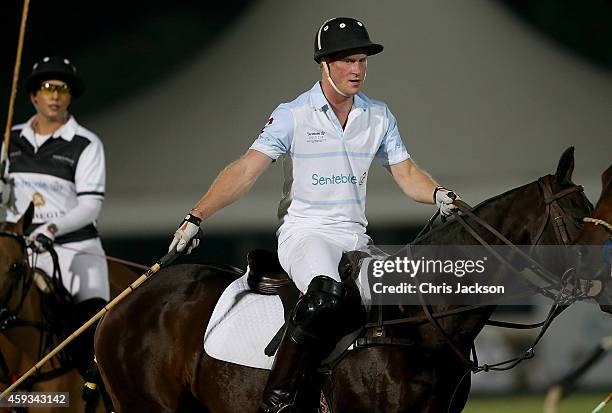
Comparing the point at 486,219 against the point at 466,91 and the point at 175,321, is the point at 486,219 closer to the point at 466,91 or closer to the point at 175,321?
the point at 175,321

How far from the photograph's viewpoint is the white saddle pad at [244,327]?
13.1ft

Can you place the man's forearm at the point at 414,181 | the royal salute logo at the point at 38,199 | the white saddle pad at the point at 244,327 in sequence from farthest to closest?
the royal salute logo at the point at 38,199 < the man's forearm at the point at 414,181 < the white saddle pad at the point at 244,327

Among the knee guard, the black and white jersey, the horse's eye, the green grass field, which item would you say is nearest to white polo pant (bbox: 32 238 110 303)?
the black and white jersey

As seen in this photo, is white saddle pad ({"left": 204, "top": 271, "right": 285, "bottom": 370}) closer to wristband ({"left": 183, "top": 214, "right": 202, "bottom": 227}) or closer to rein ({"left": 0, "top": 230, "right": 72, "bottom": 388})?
wristband ({"left": 183, "top": 214, "right": 202, "bottom": 227})

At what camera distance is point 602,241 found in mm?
3393

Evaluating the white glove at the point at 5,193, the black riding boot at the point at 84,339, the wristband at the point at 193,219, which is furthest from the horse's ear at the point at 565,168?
the white glove at the point at 5,193

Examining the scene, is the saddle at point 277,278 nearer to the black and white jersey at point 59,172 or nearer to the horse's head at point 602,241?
the horse's head at point 602,241

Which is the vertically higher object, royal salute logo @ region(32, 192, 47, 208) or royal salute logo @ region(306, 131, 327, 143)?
royal salute logo @ region(306, 131, 327, 143)

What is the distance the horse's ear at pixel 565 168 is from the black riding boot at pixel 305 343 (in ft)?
2.88

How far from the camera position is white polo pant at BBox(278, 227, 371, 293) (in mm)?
3795

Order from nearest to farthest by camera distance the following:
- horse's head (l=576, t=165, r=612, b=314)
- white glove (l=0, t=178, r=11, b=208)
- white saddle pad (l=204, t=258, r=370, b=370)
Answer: horse's head (l=576, t=165, r=612, b=314) < white saddle pad (l=204, t=258, r=370, b=370) < white glove (l=0, t=178, r=11, b=208)

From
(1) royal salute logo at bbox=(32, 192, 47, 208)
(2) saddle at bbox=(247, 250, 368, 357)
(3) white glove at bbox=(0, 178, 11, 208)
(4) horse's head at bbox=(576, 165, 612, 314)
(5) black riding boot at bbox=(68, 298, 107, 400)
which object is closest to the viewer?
(4) horse's head at bbox=(576, 165, 612, 314)

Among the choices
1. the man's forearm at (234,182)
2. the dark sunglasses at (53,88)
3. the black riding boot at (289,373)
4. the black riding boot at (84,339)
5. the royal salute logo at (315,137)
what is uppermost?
the dark sunglasses at (53,88)

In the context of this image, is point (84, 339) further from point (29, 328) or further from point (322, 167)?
point (322, 167)
